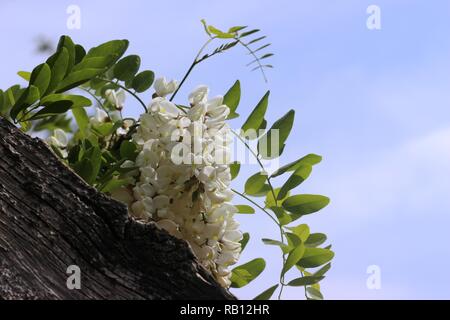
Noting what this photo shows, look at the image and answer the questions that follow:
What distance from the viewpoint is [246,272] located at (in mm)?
1429

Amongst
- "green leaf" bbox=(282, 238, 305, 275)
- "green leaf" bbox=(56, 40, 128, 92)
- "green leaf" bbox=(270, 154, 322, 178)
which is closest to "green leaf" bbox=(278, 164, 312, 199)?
"green leaf" bbox=(270, 154, 322, 178)

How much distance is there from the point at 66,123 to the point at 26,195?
2.66ft

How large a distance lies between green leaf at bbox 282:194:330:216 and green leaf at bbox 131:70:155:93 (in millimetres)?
354

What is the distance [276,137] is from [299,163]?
2.7 inches

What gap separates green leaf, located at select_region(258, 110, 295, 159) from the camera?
143 cm

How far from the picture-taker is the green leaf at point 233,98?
1463mm

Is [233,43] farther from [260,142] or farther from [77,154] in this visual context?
[77,154]

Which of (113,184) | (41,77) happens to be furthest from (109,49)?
(113,184)

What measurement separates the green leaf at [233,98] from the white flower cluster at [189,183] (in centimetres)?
14

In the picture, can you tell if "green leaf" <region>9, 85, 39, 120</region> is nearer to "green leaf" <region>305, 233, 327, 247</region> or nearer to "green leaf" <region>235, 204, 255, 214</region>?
"green leaf" <region>235, 204, 255, 214</region>

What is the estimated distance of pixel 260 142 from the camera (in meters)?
1.43

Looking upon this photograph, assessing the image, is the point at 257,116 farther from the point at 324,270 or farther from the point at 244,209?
the point at 324,270

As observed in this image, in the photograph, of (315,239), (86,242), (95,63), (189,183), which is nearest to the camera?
(86,242)

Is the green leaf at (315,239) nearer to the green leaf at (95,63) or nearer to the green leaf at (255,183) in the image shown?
the green leaf at (255,183)
